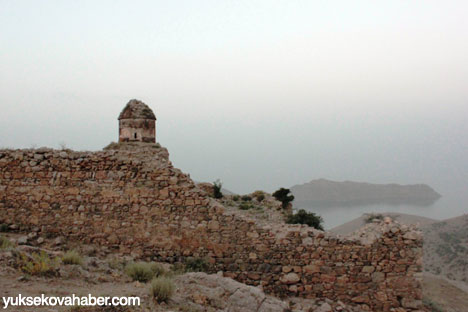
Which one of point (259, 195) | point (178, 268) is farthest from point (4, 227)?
→ point (259, 195)

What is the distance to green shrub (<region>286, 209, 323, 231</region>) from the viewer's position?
49.2ft

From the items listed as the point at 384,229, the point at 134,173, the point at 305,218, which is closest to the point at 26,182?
the point at 134,173

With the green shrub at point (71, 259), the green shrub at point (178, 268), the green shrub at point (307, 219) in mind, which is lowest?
the green shrub at point (178, 268)

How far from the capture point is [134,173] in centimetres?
802

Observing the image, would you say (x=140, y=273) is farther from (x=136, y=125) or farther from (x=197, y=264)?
(x=136, y=125)

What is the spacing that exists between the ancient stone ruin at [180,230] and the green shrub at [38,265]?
2.17 meters

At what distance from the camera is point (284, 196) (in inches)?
816

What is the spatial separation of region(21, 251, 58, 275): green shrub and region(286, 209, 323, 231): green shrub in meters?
10.5

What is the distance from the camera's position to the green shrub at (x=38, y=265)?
5.34 meters

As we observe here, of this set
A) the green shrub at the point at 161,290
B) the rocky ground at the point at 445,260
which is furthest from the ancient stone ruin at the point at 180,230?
the green shrub at the point at 161,290

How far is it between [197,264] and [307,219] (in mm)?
8285

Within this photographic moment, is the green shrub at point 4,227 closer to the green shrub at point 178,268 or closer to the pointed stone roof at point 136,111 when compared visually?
the green shrub at point 178,268

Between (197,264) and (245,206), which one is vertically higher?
(245,206)

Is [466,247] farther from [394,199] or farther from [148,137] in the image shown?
[394,199]
